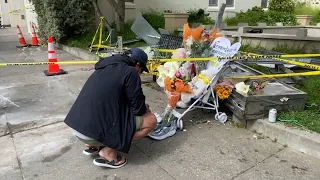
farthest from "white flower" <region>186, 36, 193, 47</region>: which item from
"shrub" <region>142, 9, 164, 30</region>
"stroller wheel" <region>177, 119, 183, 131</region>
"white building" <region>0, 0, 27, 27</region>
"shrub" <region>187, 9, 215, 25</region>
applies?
"white building" <region>0, 0, 27, 27</region>

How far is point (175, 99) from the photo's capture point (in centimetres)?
384

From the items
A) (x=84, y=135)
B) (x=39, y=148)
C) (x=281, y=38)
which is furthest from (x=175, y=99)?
(x=281, y=38)

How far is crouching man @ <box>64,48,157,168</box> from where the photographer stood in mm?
2828

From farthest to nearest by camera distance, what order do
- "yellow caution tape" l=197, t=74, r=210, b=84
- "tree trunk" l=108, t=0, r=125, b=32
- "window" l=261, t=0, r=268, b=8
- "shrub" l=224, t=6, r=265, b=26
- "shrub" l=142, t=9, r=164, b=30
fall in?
1. "window" l=261, t=0, r=268, b=8
2. "shrub" l=224, t=6, r=265, b=26
3. "shrub" l=142, t=9, r=164, b=30
4. "tree trunk" l=108, t=0, r=125, b=32
5. "yellow caution tape" l=197, t=74, r=210, b=84

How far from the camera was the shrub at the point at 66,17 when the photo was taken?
10094 millimetres

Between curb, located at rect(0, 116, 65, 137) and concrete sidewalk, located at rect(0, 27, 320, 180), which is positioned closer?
concrete sidewalk, located at rect(0, 27, 320, 180)

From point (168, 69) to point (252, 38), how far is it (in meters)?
4.45

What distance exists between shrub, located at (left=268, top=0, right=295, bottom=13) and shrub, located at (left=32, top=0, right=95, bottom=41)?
9189mm

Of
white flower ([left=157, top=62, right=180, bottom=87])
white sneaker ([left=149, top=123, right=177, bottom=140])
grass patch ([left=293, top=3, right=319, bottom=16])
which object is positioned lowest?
white sneaker ([left=149, top=123, right=177, bottom=140])

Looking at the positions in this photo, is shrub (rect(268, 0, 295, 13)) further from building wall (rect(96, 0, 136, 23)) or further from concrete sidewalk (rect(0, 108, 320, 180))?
concrete sidewalk (rect(0, 108, 320, 180))

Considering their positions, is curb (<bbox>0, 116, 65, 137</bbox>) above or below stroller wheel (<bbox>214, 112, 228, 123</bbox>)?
below

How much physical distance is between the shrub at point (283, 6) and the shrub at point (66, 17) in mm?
9189

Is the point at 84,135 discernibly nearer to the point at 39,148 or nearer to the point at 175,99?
the point at 39,148

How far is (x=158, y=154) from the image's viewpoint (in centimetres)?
333
